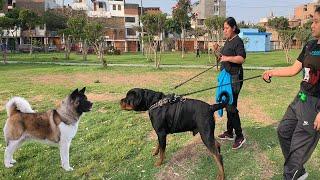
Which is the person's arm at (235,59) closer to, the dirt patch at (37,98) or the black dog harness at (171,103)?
the black dog harness at (171,103)

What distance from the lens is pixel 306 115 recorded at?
14.5ft

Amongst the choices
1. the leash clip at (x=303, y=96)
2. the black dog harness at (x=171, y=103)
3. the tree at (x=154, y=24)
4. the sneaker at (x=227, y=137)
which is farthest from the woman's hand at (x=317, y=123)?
the tree at (x=154, y=24)

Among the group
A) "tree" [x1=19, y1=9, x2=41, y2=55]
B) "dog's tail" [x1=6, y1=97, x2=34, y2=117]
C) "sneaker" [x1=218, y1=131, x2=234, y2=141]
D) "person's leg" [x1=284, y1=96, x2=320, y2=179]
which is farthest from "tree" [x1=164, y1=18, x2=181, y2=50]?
"person's leg" [x1=284, y1=96, x2=320, y2=179]

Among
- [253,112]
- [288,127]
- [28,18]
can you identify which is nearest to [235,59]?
[288,127]

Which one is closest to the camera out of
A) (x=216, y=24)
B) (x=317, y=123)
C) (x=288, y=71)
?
(x=317, y=123)

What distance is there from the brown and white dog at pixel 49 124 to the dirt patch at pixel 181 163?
145 cm

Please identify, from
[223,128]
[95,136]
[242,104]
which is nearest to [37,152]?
[95,136]

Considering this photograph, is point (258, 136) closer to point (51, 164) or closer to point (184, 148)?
point (184, 148)

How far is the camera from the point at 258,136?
764cm

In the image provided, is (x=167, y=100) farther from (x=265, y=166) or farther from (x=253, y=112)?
(x=253, y=112)

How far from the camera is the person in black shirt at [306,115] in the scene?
436 centimetres

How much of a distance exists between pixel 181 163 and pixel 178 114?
0.95 meters

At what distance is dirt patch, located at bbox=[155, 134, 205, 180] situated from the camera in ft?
19.1

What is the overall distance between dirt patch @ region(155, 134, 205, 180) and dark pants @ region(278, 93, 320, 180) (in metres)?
1.73
